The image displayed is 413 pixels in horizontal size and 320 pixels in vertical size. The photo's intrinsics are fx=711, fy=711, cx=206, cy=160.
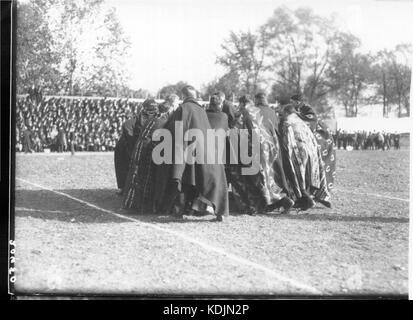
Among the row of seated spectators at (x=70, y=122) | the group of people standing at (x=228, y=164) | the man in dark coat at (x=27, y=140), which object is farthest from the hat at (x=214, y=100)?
the man in dark coat at (x=27, y=140)

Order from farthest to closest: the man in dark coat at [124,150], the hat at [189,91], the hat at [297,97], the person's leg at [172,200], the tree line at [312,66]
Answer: the man in dark coat at [124,150], the hat at [297,97], the person's leg at [172,200], the hat at [189,91], the tree line at [312,66]

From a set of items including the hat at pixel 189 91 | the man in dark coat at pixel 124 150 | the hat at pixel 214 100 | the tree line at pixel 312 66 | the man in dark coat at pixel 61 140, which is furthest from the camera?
the man in dark coat at pixel 124 150

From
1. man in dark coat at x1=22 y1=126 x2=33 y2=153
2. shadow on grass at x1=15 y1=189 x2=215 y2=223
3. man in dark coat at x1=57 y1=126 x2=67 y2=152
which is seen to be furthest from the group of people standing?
man in dark coat at x1=22 y1=126 x2=33 y2=153

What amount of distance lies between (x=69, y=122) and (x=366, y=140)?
3.32m

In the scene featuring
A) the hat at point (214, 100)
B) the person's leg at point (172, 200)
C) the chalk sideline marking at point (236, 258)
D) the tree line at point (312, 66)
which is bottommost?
the chalk sideline marking at point (236, 258)

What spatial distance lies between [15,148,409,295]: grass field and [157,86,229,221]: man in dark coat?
22 cm

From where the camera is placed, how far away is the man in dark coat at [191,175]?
7.17m

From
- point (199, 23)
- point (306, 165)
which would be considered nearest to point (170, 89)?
point (199, 23)

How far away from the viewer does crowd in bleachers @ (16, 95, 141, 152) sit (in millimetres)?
6973

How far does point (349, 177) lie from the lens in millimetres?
8211

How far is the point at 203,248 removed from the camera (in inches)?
266

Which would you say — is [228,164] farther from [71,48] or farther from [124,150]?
[71,48]

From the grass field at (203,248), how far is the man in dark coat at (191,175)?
0.22 m

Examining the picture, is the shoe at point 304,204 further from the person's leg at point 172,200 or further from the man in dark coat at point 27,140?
the man in dark coat at point 27,140
